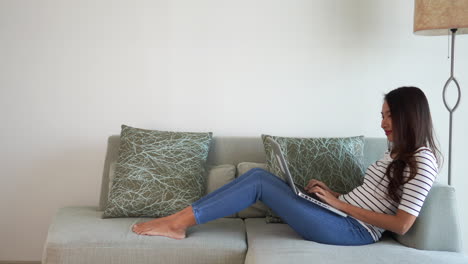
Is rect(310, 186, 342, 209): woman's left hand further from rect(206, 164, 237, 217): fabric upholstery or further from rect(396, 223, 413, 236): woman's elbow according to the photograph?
rect(206, 164, 237, 217): fabric upholstery

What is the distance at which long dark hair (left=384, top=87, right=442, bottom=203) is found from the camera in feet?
7.72

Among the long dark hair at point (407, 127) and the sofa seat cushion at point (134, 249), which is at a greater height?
the long dark hair at point (407, 127)

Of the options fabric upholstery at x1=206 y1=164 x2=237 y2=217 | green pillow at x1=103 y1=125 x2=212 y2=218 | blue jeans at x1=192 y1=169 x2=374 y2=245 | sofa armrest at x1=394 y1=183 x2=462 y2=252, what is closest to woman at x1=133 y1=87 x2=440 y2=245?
blue jeans at x1=192 y1=169 x2=374 y2=245

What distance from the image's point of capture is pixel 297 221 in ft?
7.86

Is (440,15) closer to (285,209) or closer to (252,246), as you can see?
(285,209)

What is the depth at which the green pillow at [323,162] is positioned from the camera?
111 inches

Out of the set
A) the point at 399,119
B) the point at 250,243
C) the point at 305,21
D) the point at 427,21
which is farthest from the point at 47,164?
the point at 427,21

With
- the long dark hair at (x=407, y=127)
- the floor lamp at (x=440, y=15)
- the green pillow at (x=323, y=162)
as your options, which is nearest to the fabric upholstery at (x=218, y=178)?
the green pillow at (x=323, y=162)

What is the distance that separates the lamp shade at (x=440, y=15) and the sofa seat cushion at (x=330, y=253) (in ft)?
3.95

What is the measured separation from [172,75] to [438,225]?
1780 millimetres

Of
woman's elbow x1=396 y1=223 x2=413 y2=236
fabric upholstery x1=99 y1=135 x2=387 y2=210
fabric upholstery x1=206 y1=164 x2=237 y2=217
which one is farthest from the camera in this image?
fabric upholstery x1=99 y1=135 x2=387 y2=210

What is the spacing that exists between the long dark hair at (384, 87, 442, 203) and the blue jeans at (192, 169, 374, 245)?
0.84ft

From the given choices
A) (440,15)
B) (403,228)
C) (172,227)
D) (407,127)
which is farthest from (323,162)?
(440,15)

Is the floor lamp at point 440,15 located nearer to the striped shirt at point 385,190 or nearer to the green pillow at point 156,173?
the striped shirt at point 385,190
